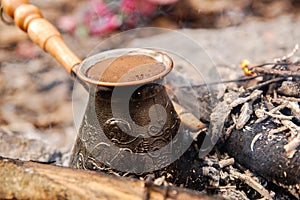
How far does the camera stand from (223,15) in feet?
9.56

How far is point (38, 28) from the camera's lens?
1697mm

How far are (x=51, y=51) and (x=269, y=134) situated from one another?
3.26ft

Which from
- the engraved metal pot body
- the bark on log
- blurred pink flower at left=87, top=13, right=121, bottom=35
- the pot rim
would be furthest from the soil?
the bark on log

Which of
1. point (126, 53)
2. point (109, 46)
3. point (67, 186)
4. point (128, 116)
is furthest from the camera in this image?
point (109, 46)

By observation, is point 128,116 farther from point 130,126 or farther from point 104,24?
point 104,24

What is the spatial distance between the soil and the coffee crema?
0.36m

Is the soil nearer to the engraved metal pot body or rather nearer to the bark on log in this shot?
the engraved metal pot body

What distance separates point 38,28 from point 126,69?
27.3 inches

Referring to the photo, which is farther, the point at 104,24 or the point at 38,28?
the point at 104,24

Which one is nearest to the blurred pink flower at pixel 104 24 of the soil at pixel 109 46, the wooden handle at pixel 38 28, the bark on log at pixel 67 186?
the soil at pixel 109 46

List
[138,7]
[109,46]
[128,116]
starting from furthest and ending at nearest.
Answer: [138,7], [109,46], [128,116]

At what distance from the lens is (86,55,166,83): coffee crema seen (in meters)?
1.16

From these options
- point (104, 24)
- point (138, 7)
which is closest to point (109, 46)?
point (104, 24)

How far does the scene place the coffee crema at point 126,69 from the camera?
3.80 feet
